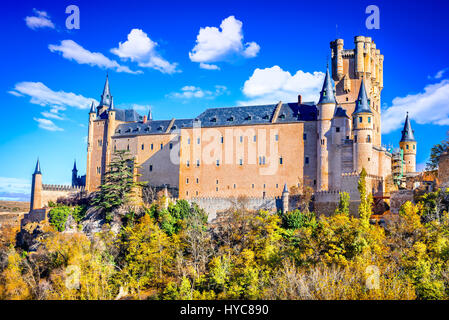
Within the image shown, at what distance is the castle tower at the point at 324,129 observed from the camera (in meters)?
47.1

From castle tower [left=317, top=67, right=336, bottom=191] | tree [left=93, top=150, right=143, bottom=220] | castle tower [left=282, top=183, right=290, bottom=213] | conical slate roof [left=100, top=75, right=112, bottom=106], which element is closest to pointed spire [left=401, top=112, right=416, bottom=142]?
castle tower [left=317, top=67, right=336, bottom=191]

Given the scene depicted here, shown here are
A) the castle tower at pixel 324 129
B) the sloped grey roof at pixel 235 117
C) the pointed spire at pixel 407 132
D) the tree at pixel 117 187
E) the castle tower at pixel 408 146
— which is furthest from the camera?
the pointed spire at pixel 407 132

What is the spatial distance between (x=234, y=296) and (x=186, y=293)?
3.46 m

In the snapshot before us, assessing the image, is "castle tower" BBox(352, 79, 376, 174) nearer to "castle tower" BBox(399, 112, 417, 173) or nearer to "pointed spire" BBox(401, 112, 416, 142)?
"castle tower" BBox(399, 112, 417, 173)

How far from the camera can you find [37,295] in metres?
34.5

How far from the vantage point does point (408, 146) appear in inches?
2096

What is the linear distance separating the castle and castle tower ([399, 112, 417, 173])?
4.0 inches

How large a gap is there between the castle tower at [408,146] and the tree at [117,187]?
1153 inches

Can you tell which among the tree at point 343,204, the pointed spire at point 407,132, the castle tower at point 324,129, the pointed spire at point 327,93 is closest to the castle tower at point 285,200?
the castle tower at point 324,129

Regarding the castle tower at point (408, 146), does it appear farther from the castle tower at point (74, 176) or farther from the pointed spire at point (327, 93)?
the castle tower at point (74, 176)

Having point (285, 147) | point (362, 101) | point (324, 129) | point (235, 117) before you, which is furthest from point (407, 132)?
point (235, 117)

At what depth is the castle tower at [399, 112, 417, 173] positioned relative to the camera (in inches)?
2077

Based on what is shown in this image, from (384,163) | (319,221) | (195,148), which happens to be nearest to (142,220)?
(195,148)

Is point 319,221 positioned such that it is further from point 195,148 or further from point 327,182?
point 195,148
